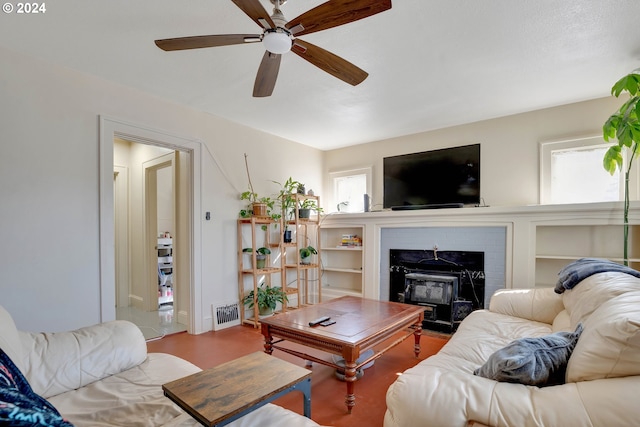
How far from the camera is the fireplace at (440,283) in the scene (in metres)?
3.56

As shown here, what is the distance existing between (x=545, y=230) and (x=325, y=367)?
2.78 meters

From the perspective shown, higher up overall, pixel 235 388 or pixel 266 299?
pixel 235 388

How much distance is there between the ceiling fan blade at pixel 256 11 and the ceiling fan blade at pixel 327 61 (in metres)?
0.20

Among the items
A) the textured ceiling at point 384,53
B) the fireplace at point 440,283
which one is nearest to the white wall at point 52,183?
the textured ceiling at point 384,53

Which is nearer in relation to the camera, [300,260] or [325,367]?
[325,367]

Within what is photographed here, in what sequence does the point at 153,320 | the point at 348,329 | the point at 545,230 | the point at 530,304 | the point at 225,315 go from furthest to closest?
1. the point at 153,320
2. the point at 225,315
3. the point at 545,230
4. the point at 530,304
5. the point at 348,329

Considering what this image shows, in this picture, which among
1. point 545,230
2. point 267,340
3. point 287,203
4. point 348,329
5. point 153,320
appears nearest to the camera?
point 348,329

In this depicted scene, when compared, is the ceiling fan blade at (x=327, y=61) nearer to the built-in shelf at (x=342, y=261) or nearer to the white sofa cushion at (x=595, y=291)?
the white sofa cushion at (x=595, y=291)

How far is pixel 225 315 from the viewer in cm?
371

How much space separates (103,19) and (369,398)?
118 inches

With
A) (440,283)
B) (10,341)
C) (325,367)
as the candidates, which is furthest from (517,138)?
(10,341)

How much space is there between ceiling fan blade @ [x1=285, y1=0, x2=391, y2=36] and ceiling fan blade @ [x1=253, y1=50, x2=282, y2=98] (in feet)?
0.94

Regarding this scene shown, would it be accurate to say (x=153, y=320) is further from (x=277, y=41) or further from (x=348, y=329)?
(x=277, y=41)

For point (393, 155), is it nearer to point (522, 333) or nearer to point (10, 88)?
point (522, 333)
